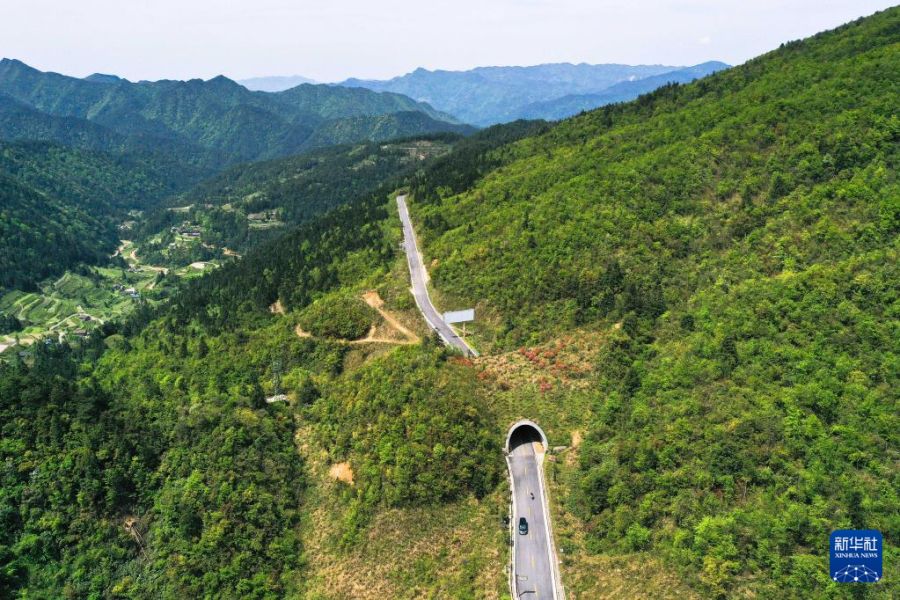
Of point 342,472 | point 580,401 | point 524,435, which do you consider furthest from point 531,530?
point 342,472

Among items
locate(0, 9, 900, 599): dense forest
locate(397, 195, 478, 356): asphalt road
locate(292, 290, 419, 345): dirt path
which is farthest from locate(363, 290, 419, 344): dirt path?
locate(397, 195, 478, 356): asphalt road

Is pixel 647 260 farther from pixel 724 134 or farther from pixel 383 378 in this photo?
pixel 383 378

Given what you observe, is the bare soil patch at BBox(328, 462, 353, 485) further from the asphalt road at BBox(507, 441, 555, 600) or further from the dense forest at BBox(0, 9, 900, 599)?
the asphalt road at BBox(507, 441, 555, 600)

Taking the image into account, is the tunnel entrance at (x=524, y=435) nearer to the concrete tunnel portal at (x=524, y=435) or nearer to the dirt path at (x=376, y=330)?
the concrete tunnel portal at (x=524, y=435)

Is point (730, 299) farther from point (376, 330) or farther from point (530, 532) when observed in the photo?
point (376, 330)

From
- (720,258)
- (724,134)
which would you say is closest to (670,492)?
(720,258)

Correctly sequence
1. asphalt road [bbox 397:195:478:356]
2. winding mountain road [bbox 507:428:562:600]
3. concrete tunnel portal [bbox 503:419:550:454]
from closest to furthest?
winding mountain road [bbox 507:428:562:600] < concrete tunnel portal [bbox 503:419:550:454] < asphalt road [bbox 397:195:478:356]
